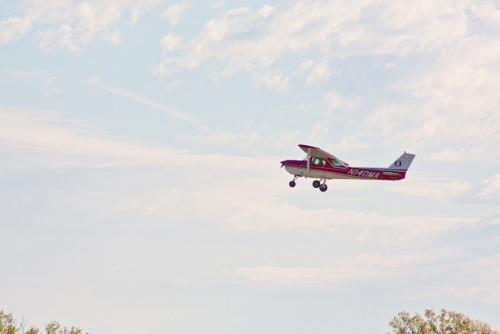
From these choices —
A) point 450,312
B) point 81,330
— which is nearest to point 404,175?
point 450,312

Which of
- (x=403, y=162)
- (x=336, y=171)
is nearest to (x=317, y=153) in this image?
(x=336, y=171)

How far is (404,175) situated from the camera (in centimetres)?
8750

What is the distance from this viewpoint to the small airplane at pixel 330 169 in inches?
3388

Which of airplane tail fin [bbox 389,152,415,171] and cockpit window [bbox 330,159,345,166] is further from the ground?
airplane tail fin [bbox 389,152,415,171]

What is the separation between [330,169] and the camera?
8656 centimetres

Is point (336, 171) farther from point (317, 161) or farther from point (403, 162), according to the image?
point (403, 162)

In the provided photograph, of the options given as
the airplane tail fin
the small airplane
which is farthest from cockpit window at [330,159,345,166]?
the airplane tail fin

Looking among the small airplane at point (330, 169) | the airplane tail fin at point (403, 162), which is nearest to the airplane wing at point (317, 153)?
the small airplane at point (330, 169)

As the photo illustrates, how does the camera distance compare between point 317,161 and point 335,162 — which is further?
point 335,162

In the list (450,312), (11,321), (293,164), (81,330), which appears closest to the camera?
(293,164)

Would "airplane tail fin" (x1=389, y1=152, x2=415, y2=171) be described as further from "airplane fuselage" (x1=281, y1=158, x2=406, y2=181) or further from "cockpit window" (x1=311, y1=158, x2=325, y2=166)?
"cockpit window" (x1=311, y1=158, x2=325, y2=166)

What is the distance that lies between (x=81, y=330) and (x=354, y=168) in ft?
116

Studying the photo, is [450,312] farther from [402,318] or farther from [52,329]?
[52,329]

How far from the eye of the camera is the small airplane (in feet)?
282
